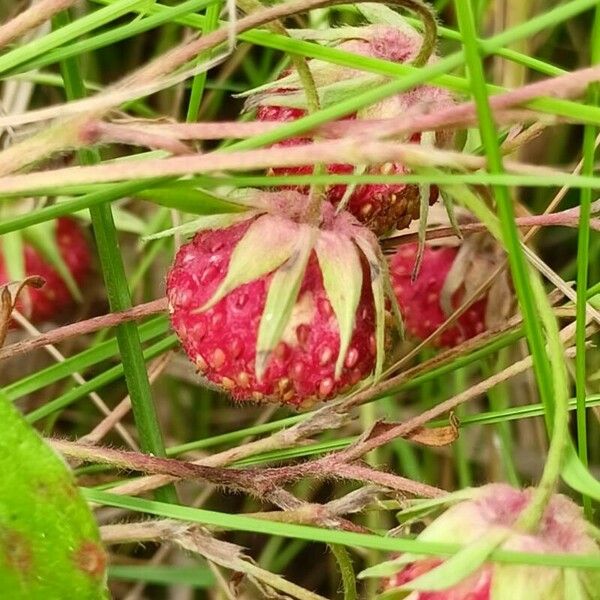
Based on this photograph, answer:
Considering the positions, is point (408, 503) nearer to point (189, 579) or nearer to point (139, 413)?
point (139, 413)

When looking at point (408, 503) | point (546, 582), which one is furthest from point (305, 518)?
point (546, 582)

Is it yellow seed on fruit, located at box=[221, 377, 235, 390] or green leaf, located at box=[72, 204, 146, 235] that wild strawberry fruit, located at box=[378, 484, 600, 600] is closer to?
yellow seed on fruit, located at box=[221, 377, 235, 390]

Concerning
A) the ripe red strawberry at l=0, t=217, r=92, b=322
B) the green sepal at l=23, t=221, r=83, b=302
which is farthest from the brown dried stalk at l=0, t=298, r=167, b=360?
the ripe red strawberry at l=0, t=217, r=92, b=322

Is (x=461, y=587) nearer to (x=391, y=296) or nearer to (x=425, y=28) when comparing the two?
(x=391, y=296)

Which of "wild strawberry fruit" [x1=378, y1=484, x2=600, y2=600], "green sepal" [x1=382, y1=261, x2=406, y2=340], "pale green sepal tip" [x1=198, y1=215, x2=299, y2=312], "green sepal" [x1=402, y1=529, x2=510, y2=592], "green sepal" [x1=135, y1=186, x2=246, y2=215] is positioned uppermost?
"green sepal" [x1=135, y1=186, x2=246, y2=215]

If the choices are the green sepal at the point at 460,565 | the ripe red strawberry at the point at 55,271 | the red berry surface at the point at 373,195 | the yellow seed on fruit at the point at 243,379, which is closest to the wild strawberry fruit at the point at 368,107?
the red berry surface at the point at 373,195

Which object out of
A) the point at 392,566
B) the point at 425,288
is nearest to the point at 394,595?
the point at 392,566
